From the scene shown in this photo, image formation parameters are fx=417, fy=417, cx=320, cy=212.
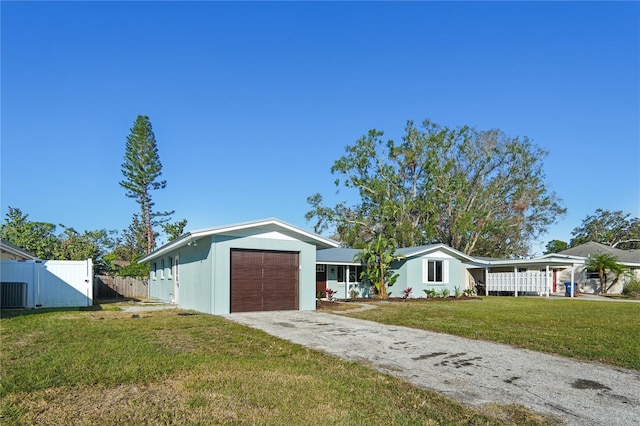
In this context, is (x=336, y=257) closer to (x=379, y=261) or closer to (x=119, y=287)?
(x=379, y=261)

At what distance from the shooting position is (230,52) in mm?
15453

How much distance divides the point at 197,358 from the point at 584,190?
30507 mm

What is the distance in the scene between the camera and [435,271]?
78.1 ft

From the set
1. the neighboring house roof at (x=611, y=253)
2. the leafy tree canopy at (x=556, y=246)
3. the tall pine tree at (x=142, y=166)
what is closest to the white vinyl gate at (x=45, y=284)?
the tall pine tree at (x=142, y=166)

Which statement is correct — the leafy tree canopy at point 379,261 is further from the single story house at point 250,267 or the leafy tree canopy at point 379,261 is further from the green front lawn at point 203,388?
the green front lawn at point 203,388

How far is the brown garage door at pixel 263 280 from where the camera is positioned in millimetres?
13719

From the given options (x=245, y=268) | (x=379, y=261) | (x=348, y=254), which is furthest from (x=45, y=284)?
(x=379, y=261)

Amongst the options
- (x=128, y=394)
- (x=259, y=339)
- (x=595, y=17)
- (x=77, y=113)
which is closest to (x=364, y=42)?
(x=595, y=17)

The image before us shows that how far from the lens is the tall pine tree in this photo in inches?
1486

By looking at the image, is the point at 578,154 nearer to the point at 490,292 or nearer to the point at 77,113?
the point at 490,292

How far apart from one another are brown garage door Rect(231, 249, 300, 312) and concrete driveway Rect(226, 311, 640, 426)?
172 inches

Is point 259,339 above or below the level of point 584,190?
below

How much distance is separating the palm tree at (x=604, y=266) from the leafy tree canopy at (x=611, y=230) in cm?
2447

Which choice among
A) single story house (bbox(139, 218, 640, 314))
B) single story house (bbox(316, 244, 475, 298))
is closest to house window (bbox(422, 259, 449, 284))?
single story house (bbox(316, 244, 475, 298))
